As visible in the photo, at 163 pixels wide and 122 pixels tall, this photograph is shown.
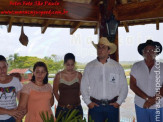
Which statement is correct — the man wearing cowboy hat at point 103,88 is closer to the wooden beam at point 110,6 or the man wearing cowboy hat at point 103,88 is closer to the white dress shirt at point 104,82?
the white dress shirt at point 104,82

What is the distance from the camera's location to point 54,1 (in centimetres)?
322

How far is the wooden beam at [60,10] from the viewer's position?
9.73 feet

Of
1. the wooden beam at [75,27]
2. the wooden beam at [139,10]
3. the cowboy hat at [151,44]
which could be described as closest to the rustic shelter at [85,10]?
the wooden beam at [139,10]

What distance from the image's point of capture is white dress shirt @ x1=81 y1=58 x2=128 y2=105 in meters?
2.56

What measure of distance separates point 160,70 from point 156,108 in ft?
1.67

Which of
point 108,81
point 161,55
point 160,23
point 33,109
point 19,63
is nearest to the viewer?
point 33,109

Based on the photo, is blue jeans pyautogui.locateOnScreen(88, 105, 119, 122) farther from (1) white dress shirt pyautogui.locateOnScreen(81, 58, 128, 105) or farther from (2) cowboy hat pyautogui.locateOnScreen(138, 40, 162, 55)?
(2) cowboy hat pyautogui.locateOnScreen(138, 40, 162, 55)

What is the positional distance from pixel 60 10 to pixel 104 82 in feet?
4.78

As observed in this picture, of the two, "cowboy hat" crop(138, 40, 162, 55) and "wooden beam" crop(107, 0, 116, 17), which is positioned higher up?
"wooden beam" crop(107, 0, 116, 17)

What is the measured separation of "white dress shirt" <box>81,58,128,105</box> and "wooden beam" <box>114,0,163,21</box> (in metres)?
0.99

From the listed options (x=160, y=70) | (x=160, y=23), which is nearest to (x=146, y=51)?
(x=160, y=70)

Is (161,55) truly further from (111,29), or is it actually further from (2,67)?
(2,67)

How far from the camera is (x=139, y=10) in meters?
3.10

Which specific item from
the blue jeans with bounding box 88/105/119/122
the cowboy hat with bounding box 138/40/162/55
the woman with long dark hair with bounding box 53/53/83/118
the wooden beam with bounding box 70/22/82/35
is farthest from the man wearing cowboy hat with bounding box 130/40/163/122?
the wooden beam with bounding box 70/22/82/35
